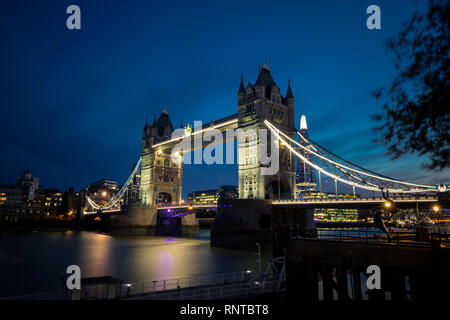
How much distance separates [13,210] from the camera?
117 meters

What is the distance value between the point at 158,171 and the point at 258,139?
35594 mm

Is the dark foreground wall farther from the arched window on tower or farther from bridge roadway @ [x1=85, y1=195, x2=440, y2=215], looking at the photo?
the arched window on tower

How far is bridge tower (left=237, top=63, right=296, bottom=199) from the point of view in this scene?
44.9 meters

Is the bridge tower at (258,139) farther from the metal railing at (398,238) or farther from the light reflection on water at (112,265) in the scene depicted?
the metal railing at (398,238)

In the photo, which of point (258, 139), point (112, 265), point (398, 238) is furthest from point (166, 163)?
point (398, 238)

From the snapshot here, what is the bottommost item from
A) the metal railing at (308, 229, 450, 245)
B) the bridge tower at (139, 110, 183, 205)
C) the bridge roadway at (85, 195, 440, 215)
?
the metal railing at (308, 229, 450, 245)

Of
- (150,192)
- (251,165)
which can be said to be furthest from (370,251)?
(150,192)

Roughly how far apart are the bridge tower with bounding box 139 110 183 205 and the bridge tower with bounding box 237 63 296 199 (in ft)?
96.4

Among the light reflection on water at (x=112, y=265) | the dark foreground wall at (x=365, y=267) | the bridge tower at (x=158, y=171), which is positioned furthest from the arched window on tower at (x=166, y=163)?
the dark foreground wall at (x=365, y=267)

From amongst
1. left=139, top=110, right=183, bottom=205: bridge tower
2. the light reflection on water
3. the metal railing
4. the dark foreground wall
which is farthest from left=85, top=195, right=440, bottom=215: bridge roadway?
left=139, top=110, right=183, bottom=205: bridge tower

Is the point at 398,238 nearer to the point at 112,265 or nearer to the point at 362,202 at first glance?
the point at 362,202

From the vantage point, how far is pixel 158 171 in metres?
73.9

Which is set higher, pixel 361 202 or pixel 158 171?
pixel 158 171

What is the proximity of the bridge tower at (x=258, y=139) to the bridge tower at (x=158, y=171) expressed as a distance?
29.4m
